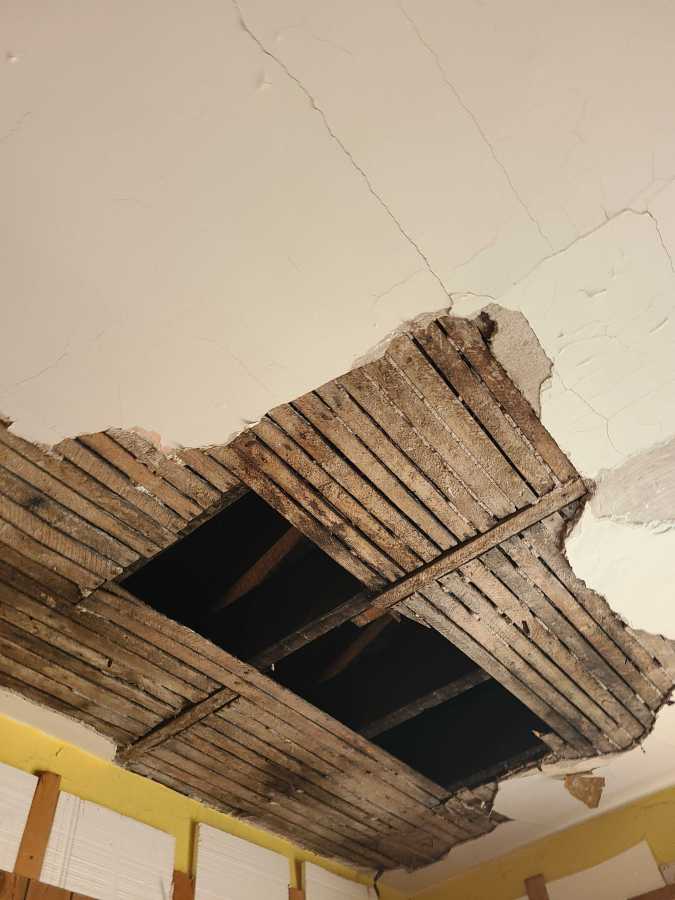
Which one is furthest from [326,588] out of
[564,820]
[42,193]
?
[564,820]

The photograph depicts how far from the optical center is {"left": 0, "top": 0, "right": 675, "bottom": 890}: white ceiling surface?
43.1 inches

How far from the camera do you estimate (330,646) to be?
2551 mm

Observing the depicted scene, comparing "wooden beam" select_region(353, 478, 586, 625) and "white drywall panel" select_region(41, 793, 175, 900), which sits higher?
"wooden beam" select_region(353, 478, 586, 625)

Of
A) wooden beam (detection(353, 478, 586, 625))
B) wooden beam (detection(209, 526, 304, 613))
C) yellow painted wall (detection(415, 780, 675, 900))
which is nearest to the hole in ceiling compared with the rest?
wooden beam (detection(209, 526, 304, 613))

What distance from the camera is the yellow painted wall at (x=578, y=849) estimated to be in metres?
2.90

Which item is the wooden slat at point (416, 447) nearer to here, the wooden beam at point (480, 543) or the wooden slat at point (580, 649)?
the wooden beam at point (480, 543)

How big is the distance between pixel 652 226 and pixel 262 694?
65.5 inches

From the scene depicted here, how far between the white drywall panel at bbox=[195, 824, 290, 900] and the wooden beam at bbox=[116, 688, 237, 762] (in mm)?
445

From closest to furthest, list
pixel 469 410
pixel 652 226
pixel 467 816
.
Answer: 1. pixel 652 226
2. pixel 469 410
3. pixel 467 816

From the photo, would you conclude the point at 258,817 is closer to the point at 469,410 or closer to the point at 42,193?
the point at 469,410

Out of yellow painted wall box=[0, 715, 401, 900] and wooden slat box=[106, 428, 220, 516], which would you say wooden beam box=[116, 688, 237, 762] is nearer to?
yellow painted wall box=[0, 715, 401, 900]

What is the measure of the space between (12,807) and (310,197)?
1848mm

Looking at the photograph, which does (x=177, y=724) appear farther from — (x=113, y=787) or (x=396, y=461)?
(x=396, y=461)

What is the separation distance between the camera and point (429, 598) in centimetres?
193
